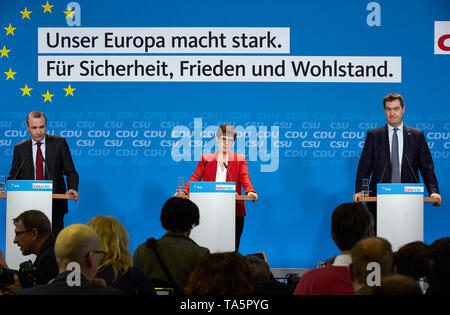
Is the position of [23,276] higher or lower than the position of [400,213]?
lower

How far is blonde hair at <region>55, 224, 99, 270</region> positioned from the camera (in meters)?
2.59

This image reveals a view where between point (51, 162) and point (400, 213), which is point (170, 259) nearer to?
point (400, 213)

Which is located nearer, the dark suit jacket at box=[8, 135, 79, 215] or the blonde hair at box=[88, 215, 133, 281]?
the blonde hair at box=[88, 215, 133, 281]

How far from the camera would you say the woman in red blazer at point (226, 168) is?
6.31 metres

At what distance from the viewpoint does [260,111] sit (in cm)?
772

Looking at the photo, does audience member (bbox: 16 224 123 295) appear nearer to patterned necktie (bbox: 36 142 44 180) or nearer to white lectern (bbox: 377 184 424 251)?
white lectern (bbox: 377 184 424 251)

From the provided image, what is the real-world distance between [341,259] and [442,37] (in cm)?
553

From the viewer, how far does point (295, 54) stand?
303 inches

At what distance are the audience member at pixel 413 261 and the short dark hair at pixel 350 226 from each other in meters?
0.33

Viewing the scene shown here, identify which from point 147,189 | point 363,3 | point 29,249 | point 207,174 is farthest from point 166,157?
point 29,249

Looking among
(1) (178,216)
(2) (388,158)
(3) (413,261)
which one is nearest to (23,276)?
(1) (178,216)

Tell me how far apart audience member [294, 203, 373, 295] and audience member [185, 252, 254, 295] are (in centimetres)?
43

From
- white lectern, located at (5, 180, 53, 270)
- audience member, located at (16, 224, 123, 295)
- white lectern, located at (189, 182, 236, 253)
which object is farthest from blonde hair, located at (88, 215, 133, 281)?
white lectern, located at (5, 180, 53, 270)

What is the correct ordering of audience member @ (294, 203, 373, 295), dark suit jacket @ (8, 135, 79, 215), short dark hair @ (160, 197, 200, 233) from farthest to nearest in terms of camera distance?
dark suit jacket @ (8, 135, 79, 215) → short dark hair @ (160, 197, 200, 233) → audience member @ (294, 203, 373, 295)
